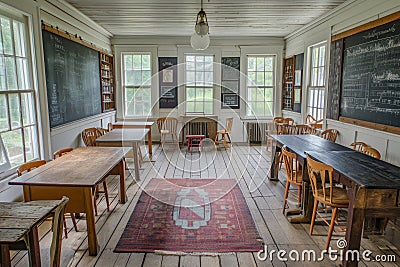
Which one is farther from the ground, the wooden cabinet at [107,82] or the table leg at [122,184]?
the wooden cabinet at [107,82]

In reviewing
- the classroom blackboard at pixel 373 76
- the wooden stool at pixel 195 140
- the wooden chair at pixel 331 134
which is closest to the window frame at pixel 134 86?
the wooden stool at pixel 195 140

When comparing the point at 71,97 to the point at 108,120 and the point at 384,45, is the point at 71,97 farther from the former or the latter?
the point at 384,45

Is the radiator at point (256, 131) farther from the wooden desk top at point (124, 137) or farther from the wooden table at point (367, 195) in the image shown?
the wooden table at point (367, 195)

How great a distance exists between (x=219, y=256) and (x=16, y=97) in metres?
2.63

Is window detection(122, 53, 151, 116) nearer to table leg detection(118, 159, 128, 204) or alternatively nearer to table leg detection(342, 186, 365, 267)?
table leg detection(118, 159, 128, 204)

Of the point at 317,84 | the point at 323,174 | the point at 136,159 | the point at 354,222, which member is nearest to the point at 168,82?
the point at 136,159

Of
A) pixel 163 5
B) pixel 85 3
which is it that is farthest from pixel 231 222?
pixel 85 3

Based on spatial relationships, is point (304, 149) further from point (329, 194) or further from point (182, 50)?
point (182, 50)

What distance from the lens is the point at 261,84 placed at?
7.16 metres

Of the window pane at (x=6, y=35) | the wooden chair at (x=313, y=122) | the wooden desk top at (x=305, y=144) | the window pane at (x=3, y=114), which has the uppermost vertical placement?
the window pane at (x=6, y=35)

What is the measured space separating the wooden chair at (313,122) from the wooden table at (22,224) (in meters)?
4.55

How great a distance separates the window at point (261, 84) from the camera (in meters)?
7.11

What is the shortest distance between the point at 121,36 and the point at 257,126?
3959mm

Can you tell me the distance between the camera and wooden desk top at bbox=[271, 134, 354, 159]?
3121 mm
